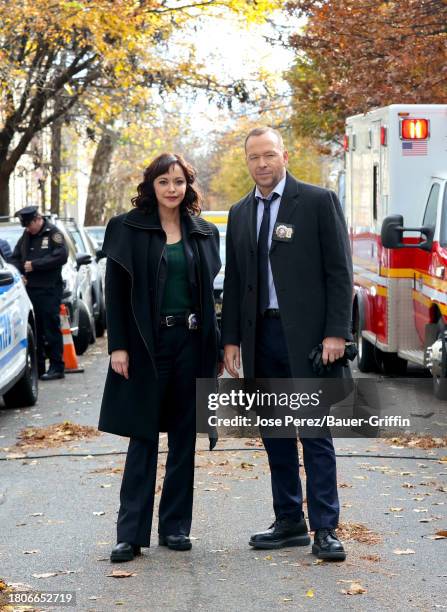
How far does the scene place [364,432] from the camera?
8.46m

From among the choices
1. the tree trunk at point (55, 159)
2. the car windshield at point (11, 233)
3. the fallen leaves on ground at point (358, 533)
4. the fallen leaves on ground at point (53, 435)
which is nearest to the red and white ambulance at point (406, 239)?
the fallen leaves on ground at point (53, 435)

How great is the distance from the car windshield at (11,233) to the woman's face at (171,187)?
10.2 m

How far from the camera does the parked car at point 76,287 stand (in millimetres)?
16469

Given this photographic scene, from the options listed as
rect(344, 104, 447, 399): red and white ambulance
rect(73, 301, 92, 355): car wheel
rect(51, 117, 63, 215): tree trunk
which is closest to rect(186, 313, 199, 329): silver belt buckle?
rect(344, 104, 447, 399): red and white ambulance

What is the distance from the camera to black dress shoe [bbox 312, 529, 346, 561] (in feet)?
19.8

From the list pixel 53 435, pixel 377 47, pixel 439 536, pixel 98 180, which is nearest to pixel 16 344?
pixel 53 435

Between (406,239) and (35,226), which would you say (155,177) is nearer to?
(406,239)

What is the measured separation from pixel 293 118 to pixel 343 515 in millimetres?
25115

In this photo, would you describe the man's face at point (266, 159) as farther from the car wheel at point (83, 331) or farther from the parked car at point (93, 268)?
the parked car at point (93, 268)

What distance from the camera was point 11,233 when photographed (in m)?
16.7

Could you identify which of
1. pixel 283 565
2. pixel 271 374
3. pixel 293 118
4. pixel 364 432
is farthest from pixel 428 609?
pixel 293 118

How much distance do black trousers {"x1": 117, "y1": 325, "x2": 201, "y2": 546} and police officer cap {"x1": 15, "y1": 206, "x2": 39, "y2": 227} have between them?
8395 millimetres

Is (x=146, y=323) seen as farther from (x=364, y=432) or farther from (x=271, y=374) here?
(x=364, y=432)

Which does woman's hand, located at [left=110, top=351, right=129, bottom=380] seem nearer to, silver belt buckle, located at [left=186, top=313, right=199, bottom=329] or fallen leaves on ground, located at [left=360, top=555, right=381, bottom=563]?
silver belt buckle, located at [left=186, top=313, right=199, bottom=329]
